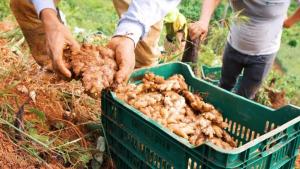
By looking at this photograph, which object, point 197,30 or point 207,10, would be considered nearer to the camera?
point 197,30

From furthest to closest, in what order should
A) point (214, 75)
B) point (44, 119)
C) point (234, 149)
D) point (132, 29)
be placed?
point (214, 75)
point (44, 119)
point (132, 29)
point (234, 149)

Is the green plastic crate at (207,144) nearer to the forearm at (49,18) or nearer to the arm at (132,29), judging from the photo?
the arm at (132,29)

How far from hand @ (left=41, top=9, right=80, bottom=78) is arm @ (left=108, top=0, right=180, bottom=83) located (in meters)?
0.18

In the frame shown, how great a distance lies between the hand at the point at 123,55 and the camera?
71.6 inches

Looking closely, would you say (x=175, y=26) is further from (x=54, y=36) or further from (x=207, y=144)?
(x=207, y=144)

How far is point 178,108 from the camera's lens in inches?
80.4

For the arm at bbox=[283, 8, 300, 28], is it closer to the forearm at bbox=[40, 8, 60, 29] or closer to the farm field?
the farm field

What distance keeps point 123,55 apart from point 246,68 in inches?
60.7

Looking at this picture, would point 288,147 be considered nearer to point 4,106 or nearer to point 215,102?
point 215,102

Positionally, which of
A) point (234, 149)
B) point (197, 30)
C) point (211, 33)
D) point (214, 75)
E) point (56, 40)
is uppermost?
point (56, 40)

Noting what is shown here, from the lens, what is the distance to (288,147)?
1.85 metres

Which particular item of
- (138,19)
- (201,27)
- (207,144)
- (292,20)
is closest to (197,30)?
(201,27)

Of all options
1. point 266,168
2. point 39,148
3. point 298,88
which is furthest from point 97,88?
point 298,88

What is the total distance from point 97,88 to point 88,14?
5509 millimetres
